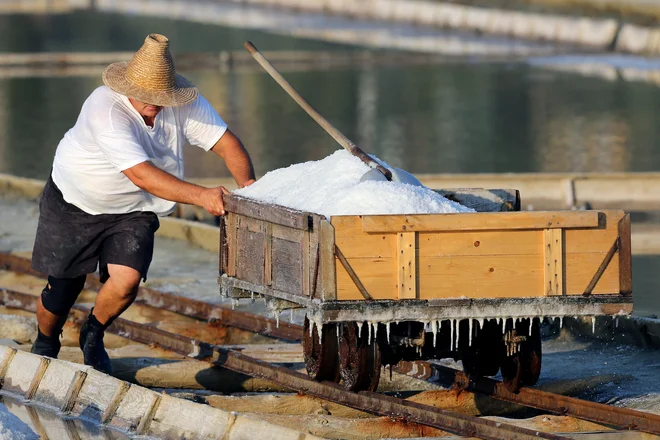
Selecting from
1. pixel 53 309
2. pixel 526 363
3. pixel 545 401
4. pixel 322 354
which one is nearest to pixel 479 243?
pixel 526 363

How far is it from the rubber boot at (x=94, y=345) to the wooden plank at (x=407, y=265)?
6.15 feet

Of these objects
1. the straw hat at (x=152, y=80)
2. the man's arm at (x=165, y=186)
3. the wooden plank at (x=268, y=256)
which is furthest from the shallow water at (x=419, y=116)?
the wooden plank at (x=268, y=256)

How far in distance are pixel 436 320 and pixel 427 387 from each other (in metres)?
1.49

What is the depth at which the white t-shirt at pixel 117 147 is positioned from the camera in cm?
705

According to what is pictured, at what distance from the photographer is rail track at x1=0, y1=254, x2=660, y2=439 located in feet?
21.8

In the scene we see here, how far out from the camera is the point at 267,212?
6.80 metres

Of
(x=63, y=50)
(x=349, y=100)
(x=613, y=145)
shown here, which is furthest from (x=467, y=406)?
(x=63, y=50)

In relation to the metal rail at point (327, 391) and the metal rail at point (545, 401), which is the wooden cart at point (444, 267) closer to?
the metal rail at point (327, 391)

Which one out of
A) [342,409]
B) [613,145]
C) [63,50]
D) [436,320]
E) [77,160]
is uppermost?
[63,50]

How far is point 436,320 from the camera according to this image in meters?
6.47

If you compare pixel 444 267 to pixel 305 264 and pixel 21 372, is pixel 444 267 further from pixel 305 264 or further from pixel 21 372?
pixel 21 372

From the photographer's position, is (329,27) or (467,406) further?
(329,27)

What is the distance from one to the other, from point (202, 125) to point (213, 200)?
2.15 ft

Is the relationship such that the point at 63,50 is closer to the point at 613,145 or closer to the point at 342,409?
the point at 613,145
